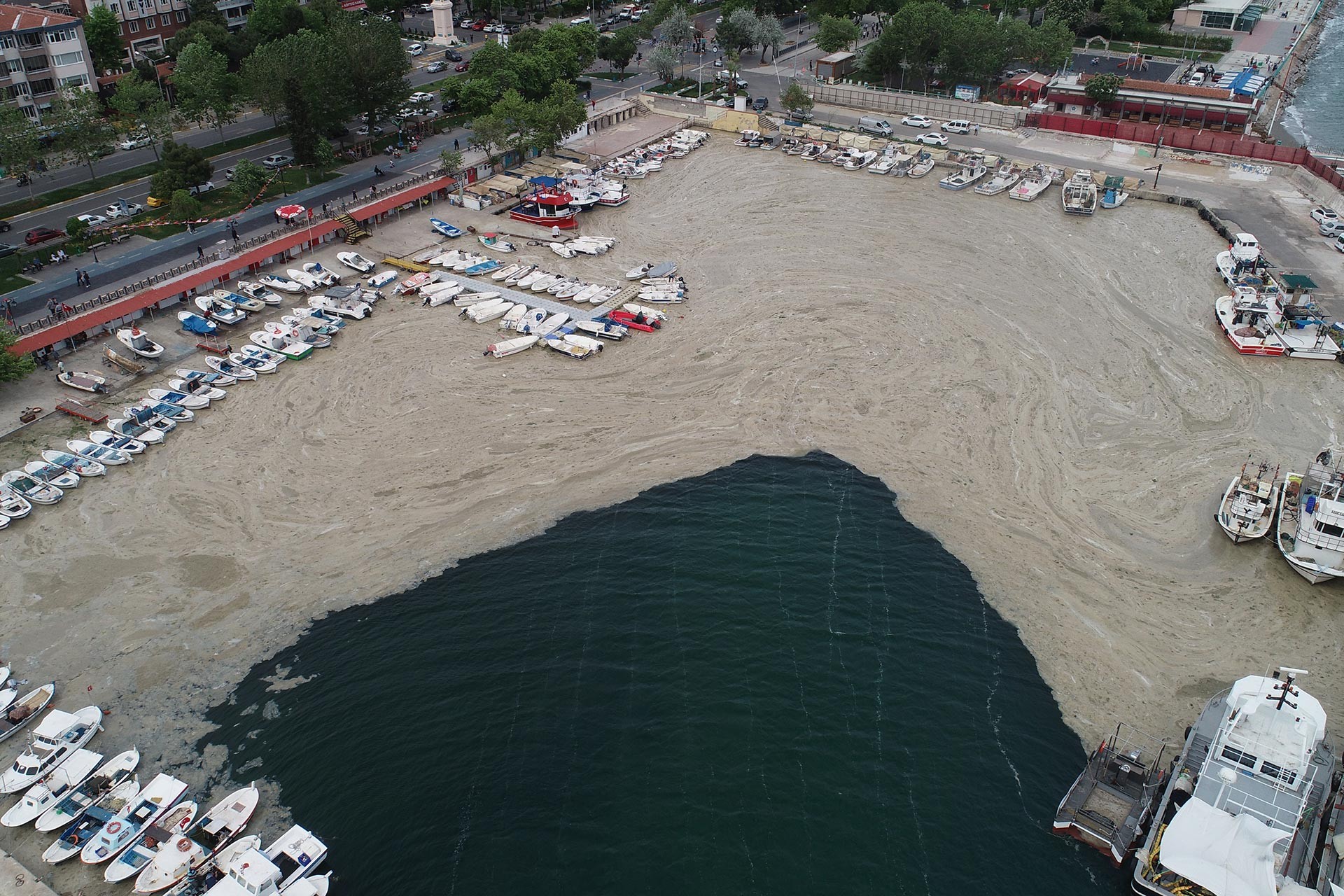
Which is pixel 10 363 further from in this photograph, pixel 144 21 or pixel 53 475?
pixel 144 21

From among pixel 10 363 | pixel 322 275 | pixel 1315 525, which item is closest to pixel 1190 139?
pixel 1315 525

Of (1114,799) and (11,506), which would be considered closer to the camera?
(1114,799)

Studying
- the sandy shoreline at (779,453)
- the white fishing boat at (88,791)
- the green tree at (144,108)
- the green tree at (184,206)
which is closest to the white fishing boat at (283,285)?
the sandy shoreline at (779,453)

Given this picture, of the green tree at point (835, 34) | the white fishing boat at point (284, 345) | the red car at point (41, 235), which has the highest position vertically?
the green tree at point (835, 34)

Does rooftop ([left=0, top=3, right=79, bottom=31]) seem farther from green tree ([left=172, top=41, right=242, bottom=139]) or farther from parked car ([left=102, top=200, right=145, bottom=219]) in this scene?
parked car ([left=102, top=200, right=145, bottom=219])

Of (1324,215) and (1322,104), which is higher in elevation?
(1322,104)

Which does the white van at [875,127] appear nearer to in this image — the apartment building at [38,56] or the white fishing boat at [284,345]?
the white fishing boat at [284,345]

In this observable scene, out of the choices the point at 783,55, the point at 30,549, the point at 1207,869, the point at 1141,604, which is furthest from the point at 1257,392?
the point at 783,55

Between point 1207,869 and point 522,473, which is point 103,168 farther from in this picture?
point 1207,869
